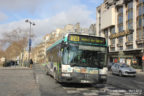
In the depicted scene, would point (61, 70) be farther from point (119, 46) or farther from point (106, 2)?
point (106, 2)

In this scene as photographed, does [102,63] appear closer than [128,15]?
Yes

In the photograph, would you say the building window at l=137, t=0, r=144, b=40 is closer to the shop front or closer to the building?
the building

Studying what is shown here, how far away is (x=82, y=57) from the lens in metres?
9.48

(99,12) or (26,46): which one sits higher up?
(99,12)

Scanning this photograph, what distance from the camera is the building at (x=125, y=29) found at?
36.8 m

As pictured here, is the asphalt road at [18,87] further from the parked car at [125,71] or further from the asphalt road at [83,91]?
the parked car at [125,71]

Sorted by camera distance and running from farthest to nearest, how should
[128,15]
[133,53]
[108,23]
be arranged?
1. [108,23]
2. [128,15]
3. [133,53]

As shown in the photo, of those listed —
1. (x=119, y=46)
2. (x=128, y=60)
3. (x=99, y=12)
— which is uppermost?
(x=99, y=12)

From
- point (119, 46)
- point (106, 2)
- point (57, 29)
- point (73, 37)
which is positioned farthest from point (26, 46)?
point (57, 29)

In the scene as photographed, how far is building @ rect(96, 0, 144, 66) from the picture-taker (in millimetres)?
36831

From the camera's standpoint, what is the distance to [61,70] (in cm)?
961

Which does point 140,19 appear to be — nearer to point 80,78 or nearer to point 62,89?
point 80,78

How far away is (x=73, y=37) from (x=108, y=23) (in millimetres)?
41833

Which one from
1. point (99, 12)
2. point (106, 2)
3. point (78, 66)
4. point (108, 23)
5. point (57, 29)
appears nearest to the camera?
point (78, 66)
